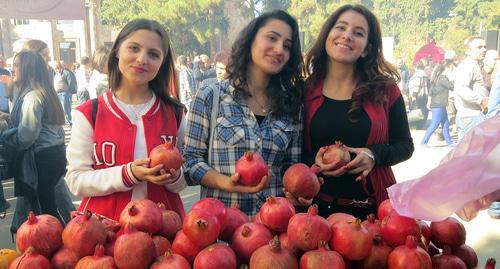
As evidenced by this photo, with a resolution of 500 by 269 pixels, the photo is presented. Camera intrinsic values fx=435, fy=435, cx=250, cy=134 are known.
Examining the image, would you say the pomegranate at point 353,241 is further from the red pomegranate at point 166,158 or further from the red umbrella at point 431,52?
the red umbrella at point 431,52

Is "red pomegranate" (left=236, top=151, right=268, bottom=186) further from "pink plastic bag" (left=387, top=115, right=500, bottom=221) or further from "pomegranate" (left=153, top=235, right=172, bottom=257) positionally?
"pink plastic bag" (left=387, top=115, right=500, bottom=221)

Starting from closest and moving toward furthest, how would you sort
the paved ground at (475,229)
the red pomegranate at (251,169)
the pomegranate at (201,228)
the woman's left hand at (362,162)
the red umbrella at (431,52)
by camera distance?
1. the pomegranate at (201,228)
2. the red pomegranate at (251,169)
3. the woman's left hand at (362,162)
4. the paved ground at (475,229)
5. the red umbrella at (431,52)

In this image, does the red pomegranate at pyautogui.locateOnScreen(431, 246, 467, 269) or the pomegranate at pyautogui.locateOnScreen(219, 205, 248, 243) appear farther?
the pomegranate at pyautogui.locateOnScreen(219, 205, 248, 243)

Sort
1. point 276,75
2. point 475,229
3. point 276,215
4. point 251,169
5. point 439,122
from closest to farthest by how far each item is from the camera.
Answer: point 276,215 < point 251,169 < point 276,75 < point 475,229 < point 439,122

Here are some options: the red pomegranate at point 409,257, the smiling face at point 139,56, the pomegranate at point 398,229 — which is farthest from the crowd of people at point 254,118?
the red pomegranate at point 409,257

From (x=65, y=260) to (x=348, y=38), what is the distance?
65.9 inches

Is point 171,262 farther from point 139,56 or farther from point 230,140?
point 139,56

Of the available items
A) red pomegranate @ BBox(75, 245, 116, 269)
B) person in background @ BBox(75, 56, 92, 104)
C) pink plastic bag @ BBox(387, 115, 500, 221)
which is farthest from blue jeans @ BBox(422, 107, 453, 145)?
red pomegranate @ BBox(75, 245, 116, 269)

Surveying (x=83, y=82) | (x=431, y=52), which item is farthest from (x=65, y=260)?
(x=431, y=52)

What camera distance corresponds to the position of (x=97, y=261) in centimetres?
131

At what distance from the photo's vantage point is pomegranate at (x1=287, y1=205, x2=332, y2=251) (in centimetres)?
133

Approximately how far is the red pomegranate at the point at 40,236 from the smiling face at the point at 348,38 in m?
1.58

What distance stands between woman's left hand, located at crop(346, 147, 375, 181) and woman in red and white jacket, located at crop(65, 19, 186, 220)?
82 centimetres

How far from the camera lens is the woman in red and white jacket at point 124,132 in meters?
2.07
